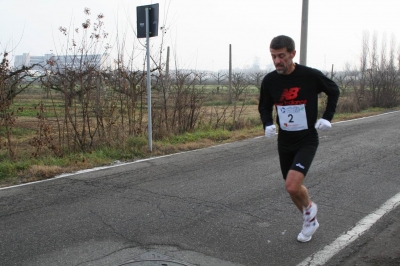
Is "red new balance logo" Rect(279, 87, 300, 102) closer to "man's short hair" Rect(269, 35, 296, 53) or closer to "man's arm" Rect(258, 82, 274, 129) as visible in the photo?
"man's arm" Rect(258, 82, 274, 129)

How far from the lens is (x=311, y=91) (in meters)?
4.36

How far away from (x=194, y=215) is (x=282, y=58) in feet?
7.19

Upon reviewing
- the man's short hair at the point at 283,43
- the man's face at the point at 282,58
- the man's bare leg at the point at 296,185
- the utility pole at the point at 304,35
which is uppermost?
the utility pole at the point at 304,35

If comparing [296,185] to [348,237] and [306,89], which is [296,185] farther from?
[306,89]

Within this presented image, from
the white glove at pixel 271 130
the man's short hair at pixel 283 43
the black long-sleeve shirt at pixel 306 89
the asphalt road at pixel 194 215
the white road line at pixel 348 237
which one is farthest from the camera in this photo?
the white glove at pixel 271 130

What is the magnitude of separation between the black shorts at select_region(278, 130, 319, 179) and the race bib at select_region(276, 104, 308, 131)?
93 mm

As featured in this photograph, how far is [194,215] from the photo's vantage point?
518 centimetres

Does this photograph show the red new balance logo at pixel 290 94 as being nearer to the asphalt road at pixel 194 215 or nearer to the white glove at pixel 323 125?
the white glove at pixel 323 125

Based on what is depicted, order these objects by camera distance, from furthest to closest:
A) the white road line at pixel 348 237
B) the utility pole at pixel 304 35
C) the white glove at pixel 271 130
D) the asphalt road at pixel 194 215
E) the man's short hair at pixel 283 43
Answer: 1. the utility pole at pixel 304 35
2. the white glove at pixel 271 130
3. the man's short hair at pixel 283 43
4. the asphalt road at pixel 194 215
5. the white road line at pixel 348 237

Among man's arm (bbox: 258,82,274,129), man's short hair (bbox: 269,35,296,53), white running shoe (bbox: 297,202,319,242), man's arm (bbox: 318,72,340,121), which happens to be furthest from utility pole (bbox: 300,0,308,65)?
white running shoe (bbox: 297,202,319,242)

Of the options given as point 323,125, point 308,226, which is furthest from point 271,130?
point 308,226

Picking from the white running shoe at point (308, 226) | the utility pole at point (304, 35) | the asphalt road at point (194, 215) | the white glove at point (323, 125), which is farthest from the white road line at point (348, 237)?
the utility pole at point (304, 35)

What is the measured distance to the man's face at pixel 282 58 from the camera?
4203mm

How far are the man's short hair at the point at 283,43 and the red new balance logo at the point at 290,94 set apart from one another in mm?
407
